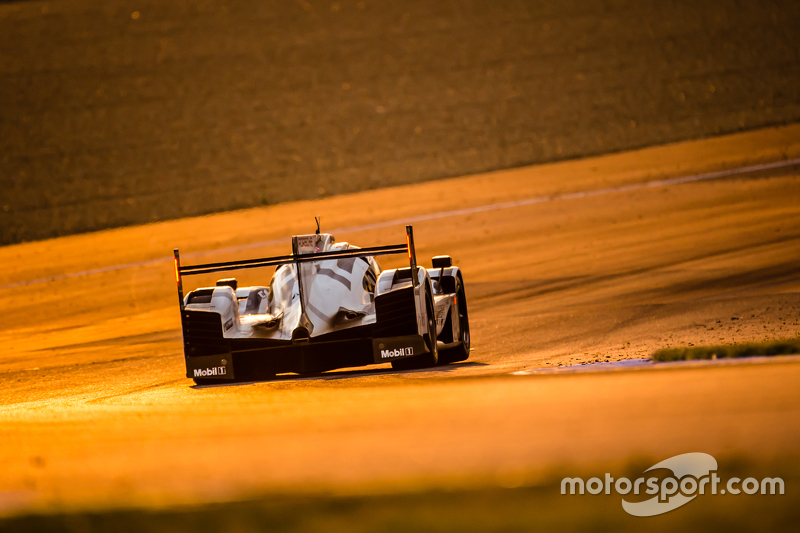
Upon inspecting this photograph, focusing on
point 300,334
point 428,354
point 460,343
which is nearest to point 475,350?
point 460,343

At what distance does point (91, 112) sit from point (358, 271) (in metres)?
27.2

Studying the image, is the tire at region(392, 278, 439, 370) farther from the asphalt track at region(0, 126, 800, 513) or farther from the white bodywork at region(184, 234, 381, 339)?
the white bodywork at region(184, 234, 381, 339)

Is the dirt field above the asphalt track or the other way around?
above

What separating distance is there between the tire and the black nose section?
98cm

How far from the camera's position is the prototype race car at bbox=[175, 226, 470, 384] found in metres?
9.09

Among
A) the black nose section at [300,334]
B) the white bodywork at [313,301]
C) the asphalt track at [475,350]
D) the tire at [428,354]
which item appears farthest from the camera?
the tire at [428,354]

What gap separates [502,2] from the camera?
133 ft

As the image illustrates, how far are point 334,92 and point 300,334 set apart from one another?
1106 inches

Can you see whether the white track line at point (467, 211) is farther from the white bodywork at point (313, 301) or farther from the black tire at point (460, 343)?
the white bodywork at point (313, 301)

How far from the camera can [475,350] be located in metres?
12.0

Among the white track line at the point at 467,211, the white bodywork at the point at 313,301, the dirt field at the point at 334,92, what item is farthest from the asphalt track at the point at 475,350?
the dirt field at the point at 334,92

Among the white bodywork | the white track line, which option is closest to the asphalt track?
the white track line

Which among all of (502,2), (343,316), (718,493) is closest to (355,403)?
(718,493)

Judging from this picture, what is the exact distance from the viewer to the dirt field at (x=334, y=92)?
3112 centimetres
